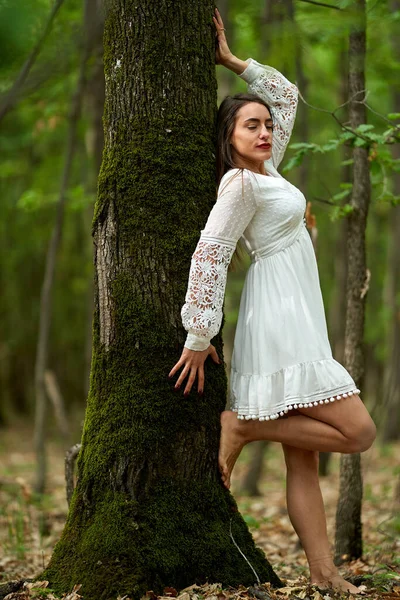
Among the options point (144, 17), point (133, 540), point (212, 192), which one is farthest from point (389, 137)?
point (133, 540)

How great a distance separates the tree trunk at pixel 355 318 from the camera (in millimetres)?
4758

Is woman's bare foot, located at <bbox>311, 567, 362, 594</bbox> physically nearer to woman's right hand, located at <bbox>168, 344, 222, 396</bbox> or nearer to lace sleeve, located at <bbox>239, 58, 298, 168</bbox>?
woman's right hand, located at <bbox>168, 344, 222, 396</bbox>

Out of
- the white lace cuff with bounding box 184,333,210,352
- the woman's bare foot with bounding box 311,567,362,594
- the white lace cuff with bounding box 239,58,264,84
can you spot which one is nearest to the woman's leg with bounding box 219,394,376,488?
the white lace cuff with bounding box 184,333,210,352

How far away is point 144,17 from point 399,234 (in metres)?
9.78

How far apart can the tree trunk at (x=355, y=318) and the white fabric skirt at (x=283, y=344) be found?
1.28 metres

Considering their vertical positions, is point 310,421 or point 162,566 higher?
point 310,421

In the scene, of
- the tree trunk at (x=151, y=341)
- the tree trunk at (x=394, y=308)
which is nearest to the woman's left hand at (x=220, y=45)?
the tree trunk at (x=151, y=341)

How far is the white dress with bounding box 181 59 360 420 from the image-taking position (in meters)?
3.33

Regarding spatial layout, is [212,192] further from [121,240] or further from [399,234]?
[399,234]

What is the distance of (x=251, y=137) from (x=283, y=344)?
105 centimetres

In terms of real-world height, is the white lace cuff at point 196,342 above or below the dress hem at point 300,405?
above

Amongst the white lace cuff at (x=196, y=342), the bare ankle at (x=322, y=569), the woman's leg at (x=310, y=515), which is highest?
the white lace cuff at (x=196, y=342)

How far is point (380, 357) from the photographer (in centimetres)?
1891

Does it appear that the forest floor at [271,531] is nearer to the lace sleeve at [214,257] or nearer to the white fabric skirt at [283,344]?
the white fabric skirt at [283,344]
